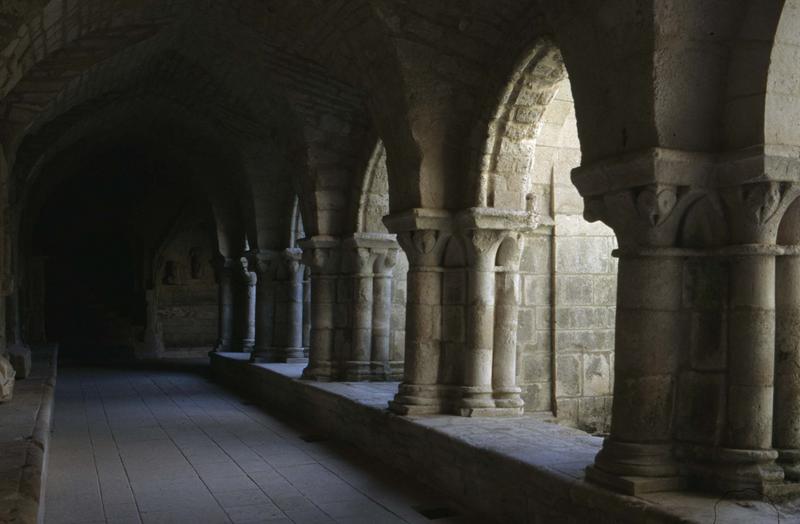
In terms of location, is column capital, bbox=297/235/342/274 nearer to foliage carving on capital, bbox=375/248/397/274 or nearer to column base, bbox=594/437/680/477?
foliage carving on capital, bbox=375/248/397/274

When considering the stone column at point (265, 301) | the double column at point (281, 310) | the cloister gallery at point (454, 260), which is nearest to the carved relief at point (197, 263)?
the cloister gallery at point (454, 260)

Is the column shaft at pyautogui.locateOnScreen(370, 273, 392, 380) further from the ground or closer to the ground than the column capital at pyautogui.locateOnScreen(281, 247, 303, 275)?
closer to the ground

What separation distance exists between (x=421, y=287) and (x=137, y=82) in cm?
518

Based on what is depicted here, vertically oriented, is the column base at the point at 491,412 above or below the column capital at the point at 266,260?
below

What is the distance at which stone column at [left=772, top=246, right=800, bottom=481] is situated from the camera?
2.89 meters

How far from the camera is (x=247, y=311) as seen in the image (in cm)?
1141

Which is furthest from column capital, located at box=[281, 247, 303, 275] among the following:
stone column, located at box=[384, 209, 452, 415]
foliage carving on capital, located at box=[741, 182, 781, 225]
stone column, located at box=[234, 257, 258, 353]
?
foliage carving on capital, located at box=[741, 182, 781, 225]

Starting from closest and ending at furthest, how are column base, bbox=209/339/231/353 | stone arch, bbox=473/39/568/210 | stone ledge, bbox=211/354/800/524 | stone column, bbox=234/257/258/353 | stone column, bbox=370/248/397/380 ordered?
stone ledge, bbox=211/354/800/524
stone arch, bbox=473/39/568/210
stone column, bbox=370/248/397/380
stone column, bbox=234/257/258/353
column base, bbox=209/339/231/353

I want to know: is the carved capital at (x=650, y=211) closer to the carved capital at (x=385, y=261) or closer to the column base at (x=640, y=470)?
the column base at (x=640, y=470)

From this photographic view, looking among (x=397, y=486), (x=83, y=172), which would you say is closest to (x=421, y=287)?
(x=397, y=486)

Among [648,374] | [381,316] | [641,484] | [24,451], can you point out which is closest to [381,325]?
[381,316]

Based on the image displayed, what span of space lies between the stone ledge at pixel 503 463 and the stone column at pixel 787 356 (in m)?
0.32

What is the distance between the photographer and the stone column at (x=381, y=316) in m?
7.08

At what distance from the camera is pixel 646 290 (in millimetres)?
3062
